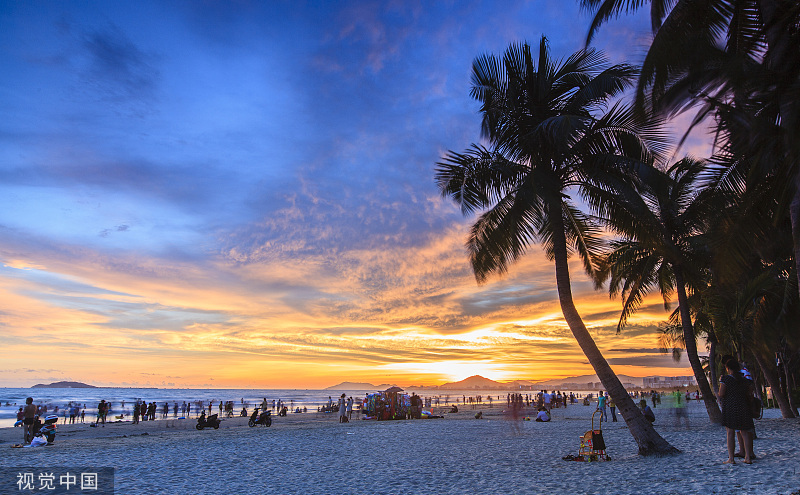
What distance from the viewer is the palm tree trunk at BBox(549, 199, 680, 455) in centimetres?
1076

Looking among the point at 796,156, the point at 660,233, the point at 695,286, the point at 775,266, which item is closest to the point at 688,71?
the point at 796,156

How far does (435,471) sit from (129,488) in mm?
6252

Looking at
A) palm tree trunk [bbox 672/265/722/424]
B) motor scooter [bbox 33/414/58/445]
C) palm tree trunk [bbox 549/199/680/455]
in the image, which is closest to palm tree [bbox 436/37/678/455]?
palm tree trunk [bbox 549/199/680/455]

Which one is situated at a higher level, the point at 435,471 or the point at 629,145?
the point at 629,145

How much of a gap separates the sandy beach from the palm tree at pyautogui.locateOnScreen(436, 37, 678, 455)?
2206mm

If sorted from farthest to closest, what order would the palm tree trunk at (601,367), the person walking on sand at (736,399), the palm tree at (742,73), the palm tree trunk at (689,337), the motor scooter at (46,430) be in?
1. the motor scooter at (46,430)
2. the palm tree trunk at (689,337)
3. the palm tree trunk at (601,367)
4. the person walking on sand at (736,399)
5. the palm tree at (742,73)

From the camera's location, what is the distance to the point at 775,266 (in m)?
14.4

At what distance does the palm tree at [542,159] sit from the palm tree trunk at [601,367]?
0.08 ft

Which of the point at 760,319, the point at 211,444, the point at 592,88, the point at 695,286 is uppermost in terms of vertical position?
the point at 592,88

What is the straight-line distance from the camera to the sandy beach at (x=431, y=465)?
8.05 meters

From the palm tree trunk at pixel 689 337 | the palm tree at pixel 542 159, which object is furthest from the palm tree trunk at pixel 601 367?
the palm tree trunk at pixel 689 337

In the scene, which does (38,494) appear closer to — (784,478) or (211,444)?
(211,444)

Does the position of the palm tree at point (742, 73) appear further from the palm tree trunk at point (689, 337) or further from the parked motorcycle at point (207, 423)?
the parked motorcycle at point (207, 423)

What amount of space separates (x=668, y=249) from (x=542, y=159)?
158 inches
